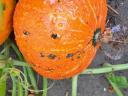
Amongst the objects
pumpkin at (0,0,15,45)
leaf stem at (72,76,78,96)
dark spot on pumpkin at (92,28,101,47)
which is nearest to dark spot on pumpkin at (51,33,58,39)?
dark spot on pumpkin at (92,28,101,47)

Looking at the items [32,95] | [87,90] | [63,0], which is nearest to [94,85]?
[87,90]

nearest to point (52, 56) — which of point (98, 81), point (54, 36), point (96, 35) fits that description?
point (54, 36)

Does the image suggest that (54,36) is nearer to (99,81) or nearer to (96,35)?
(96,35)

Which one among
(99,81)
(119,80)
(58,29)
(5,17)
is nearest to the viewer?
(58,29)

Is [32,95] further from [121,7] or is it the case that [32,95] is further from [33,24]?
[121,7]

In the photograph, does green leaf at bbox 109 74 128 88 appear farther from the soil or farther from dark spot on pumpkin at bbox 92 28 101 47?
dark spot on pumpkin at bbox 92 28 101 47
